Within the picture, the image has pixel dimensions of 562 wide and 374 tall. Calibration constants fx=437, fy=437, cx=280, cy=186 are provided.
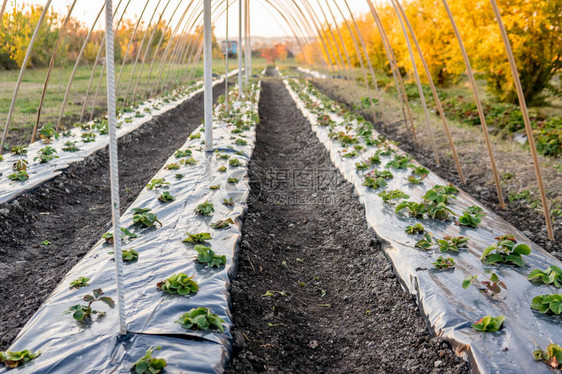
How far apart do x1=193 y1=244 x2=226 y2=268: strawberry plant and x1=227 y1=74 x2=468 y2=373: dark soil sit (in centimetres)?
22

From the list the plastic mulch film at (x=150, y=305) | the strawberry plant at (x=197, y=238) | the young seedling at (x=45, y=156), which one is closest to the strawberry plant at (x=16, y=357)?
the plastic mulch film at (x=150, y=305)

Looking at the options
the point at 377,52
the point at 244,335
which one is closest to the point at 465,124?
the point at 244,335

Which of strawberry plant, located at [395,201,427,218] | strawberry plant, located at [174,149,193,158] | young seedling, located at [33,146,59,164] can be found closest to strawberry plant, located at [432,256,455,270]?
strawberry plant, located at [395,201,427,218]

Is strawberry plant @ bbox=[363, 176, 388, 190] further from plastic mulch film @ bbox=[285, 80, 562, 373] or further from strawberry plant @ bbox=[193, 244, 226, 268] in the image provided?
strawberry plant @ bbox=[193, 244, 226, 268]

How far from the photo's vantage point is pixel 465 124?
10.8 m

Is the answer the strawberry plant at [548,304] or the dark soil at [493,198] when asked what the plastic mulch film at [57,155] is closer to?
the strawberry plant at [548,304]

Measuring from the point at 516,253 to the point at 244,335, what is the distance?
244 centimetres

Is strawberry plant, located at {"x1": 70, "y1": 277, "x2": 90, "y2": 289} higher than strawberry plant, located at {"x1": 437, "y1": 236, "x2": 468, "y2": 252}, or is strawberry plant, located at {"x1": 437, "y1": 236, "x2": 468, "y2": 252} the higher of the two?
strawberry plant, located at {"x1": 437, "y1": 236, "x2": 468, "y2": 252}

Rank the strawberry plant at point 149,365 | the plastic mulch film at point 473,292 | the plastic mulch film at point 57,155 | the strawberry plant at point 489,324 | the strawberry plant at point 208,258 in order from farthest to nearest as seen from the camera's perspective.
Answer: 1. the plastic mulch film at point 57,155
2. the strawberry plant at point 208,258
3. the strawberry plant at point 489,324
4. the plastic mulch film at point 473,292
5. the strawberry plant at point 149,365

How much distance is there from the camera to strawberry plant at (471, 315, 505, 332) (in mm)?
2885

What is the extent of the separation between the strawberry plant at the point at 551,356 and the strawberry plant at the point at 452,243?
1.36 m

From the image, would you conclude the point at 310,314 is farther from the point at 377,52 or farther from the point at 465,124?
the point at 377,52

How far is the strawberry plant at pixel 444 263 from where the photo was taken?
3.74 metres

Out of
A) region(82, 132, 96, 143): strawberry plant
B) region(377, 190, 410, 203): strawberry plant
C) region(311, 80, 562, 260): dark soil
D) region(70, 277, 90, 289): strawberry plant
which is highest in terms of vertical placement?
region(377, 190, 410, 203): strawberry plant
